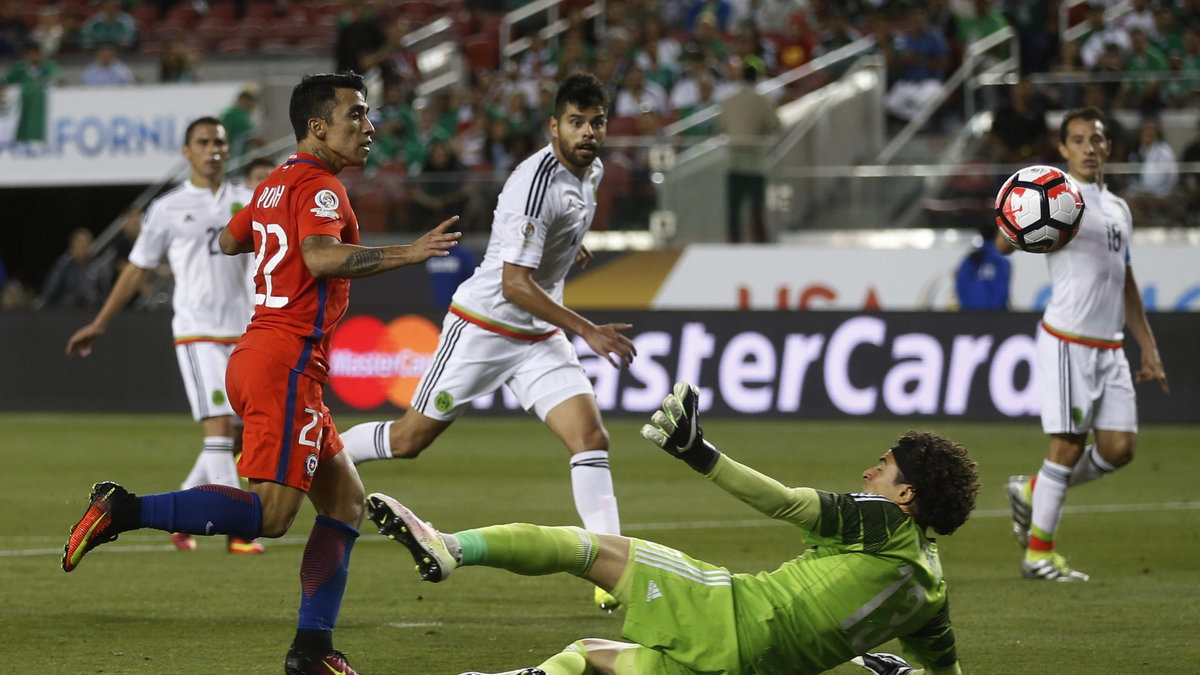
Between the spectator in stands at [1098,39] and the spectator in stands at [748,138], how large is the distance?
4160mm

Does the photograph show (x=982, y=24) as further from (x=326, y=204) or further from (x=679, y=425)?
(x=679, y=425)

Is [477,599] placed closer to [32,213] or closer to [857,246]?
[857,246]

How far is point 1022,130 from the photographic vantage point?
64.8 ft

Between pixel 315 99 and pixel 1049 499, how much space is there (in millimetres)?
4631

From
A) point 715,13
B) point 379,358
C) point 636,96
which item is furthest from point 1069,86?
point 379,358

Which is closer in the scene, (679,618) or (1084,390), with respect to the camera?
(679,618)

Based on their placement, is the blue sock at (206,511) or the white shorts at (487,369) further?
the white shorts at (487,369)

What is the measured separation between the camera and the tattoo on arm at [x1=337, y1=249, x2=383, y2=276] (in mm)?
5871

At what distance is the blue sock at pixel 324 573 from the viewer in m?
6.09

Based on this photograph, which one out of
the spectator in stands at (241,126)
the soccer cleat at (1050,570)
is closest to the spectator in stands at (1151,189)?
the soccer cleat at (1050,570)

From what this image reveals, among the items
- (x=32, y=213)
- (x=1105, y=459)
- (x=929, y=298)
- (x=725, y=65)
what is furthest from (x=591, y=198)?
(x=32, y=213)

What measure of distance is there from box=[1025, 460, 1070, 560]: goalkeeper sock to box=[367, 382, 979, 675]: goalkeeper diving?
359 cm

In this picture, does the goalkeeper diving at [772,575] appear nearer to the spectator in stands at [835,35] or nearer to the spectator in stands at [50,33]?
the spectator in stands at [835,35]

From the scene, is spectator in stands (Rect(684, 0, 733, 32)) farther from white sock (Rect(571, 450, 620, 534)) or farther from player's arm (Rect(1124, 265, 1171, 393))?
white sock (Rect(571, 450, 620, 534))
